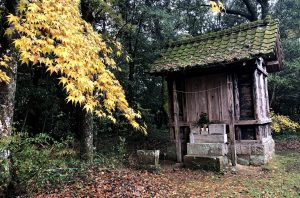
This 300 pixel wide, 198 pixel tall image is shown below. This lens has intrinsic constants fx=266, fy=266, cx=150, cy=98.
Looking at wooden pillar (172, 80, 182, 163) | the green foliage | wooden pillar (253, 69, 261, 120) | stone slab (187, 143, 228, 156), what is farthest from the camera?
wooden pillar (172, 80, 182, 163)

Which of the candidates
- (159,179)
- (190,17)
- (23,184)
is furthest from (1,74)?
(190,17)

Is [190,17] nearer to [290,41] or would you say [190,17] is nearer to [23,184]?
[290,41]

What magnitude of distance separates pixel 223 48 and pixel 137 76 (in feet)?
25.0

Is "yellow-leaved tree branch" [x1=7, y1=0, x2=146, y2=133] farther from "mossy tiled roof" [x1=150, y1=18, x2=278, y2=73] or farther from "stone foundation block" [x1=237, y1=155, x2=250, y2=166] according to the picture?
"stone foundation block" [x1=237, y1=155, x2=250, y2=166]

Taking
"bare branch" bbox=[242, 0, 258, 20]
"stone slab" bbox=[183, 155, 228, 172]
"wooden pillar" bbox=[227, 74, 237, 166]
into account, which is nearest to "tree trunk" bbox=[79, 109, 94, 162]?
"stone slab" bbox=[183, 155, 228, 172]

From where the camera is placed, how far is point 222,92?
10398 mm

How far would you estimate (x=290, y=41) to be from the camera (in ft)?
59.2

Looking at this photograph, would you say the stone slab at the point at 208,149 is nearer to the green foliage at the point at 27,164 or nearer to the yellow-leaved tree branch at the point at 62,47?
the green foliage at the point at 27,164

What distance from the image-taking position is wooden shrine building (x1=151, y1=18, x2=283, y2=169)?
→ 9.53 m

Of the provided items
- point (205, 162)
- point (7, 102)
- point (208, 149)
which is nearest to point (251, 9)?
point (208, 149)

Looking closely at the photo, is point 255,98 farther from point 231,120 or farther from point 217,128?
point 217,128

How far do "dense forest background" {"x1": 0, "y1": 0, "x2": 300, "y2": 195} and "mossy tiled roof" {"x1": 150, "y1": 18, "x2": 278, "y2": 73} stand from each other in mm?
1181

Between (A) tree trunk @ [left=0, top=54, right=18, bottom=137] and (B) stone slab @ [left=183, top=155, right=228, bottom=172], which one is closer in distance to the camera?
(A) tree trunk @ [left=0, top=54, right=18, bottom=137]

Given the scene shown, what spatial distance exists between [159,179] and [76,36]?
5.07 meters
